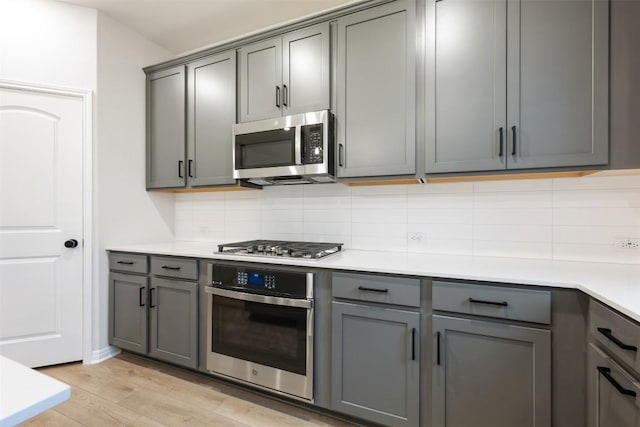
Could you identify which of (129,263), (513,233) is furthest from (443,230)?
(129,263)

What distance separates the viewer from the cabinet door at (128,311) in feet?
8.39

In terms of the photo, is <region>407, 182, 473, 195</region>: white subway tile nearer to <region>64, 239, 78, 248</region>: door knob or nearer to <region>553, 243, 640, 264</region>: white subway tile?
<region>553, 243, 640, 264</region>: white subway tile

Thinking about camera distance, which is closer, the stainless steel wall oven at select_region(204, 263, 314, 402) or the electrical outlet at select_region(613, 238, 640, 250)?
the electrical outlet at select_region(613, 238, 640, 250)

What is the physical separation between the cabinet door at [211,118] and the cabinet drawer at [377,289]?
1322mm

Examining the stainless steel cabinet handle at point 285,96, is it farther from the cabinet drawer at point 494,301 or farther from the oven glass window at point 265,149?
the cabinet drawer at point 494,301

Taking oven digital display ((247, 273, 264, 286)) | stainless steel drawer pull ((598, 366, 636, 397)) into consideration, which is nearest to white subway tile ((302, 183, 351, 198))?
oven digital display ((247, 273, 264, 286))

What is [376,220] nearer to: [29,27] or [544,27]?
[544,27]

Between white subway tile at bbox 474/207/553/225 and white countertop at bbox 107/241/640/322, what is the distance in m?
0.23

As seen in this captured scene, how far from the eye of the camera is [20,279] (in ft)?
8.06

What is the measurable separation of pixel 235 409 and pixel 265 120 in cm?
195

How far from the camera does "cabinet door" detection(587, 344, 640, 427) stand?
1.05 meters

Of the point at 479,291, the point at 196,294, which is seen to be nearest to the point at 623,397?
the point at 479,291

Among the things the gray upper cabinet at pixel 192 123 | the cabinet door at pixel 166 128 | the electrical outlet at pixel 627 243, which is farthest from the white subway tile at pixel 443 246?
the cabinet door at pixel 166 128

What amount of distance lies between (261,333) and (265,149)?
1.27 meters
